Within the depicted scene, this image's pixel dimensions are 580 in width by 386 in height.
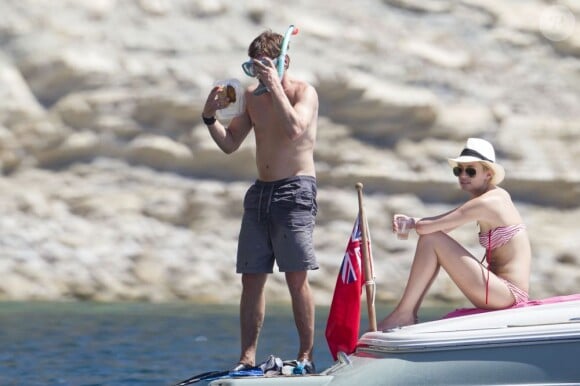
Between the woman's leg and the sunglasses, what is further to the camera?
the sunglasses

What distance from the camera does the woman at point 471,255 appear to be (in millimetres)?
A: 5973

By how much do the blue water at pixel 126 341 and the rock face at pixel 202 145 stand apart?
1103 mm

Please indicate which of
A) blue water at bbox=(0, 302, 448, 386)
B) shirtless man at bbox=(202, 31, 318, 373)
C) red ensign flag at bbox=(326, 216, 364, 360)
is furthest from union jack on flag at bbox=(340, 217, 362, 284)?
blue water at bbox=(0, 302, 448, 386)

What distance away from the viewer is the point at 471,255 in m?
6.11

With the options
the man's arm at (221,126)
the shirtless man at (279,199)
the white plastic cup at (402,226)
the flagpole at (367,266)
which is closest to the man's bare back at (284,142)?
the shirtless man at (279,199)

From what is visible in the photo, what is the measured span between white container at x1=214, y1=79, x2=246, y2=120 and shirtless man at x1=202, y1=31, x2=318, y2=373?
43 mm

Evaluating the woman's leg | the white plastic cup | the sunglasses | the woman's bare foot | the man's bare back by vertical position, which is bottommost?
the woman's bare foot

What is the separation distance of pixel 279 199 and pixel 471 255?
1.00m

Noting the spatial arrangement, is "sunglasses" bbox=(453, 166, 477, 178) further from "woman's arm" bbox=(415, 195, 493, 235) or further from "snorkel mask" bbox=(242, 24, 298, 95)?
"snorkel mask" bbox=(242, 24, 298, 95)

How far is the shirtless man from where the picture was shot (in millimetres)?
6273

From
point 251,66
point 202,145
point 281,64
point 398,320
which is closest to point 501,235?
point 398,320

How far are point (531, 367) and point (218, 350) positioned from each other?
489 cm

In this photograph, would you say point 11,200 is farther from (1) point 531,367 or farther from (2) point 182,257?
(1) point 531,367

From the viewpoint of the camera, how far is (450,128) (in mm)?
16578
